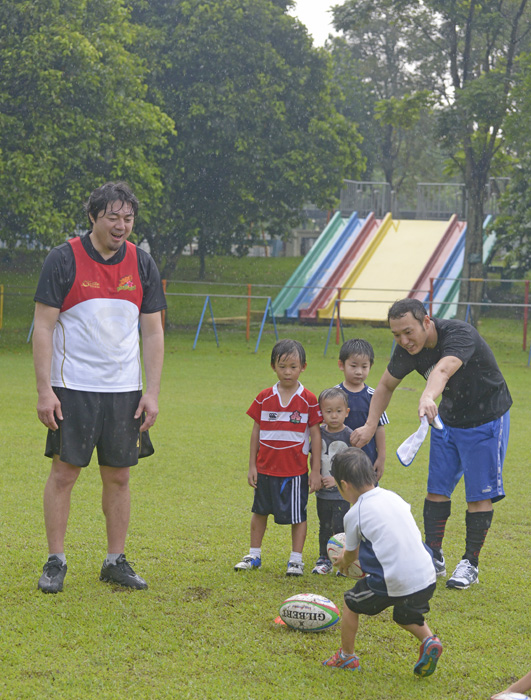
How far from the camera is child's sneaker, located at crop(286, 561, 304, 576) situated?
507cm

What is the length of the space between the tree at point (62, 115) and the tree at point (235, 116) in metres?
3.26

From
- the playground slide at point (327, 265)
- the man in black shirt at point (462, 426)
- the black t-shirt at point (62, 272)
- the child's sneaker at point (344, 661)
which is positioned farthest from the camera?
the playground slide at point (327, 265)

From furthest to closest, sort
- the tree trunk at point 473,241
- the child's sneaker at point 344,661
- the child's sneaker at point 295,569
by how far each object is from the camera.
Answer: the tree trunk at point 473,241 → the child's sneaker at point 295,569 → the child's sneaker at point 344,661

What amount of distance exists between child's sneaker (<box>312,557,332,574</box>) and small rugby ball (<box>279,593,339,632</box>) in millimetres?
938

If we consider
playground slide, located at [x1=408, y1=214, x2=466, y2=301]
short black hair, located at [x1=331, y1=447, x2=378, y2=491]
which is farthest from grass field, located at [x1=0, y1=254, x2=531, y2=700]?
playground slide, located at [x1=408, y1=214, x2=466, y2=301]

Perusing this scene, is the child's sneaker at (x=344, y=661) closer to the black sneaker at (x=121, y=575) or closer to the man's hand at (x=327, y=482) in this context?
the black sneaker at (x=121, y=575)

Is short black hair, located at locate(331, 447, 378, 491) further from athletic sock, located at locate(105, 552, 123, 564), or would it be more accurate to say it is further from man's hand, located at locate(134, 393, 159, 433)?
athletic sock, located at locate(105, 552, 123, 564)

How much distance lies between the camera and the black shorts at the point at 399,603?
3.70m

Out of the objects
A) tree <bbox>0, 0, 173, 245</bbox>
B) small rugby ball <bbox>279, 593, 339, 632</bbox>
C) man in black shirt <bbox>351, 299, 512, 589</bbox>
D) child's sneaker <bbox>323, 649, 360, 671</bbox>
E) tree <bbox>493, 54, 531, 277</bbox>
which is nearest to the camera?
child's sneaker <bbox>323, 649, 360, 671</bbox>

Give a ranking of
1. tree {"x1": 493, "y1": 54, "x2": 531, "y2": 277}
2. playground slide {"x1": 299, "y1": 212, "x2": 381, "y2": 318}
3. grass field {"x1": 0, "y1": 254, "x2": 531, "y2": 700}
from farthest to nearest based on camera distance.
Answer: playground slide {"x1": 299, "y1": 212, "x2": 381, "y2": 318}
tree {"x1": 493, "y1": 54, "x2": 531, "y2": 277}
grass field {"x1": 0, "y1": 254, "x2": 531, "y2": 700}

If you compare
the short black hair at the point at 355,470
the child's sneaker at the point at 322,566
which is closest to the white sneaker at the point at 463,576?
the child's sneaker at the point at 322,566

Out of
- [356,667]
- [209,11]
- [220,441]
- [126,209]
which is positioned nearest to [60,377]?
[126,209]

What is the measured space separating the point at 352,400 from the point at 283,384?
0.47m

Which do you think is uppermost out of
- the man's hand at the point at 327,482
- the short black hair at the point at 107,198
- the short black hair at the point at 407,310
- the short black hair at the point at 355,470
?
the short black hair at the point at 107,198
